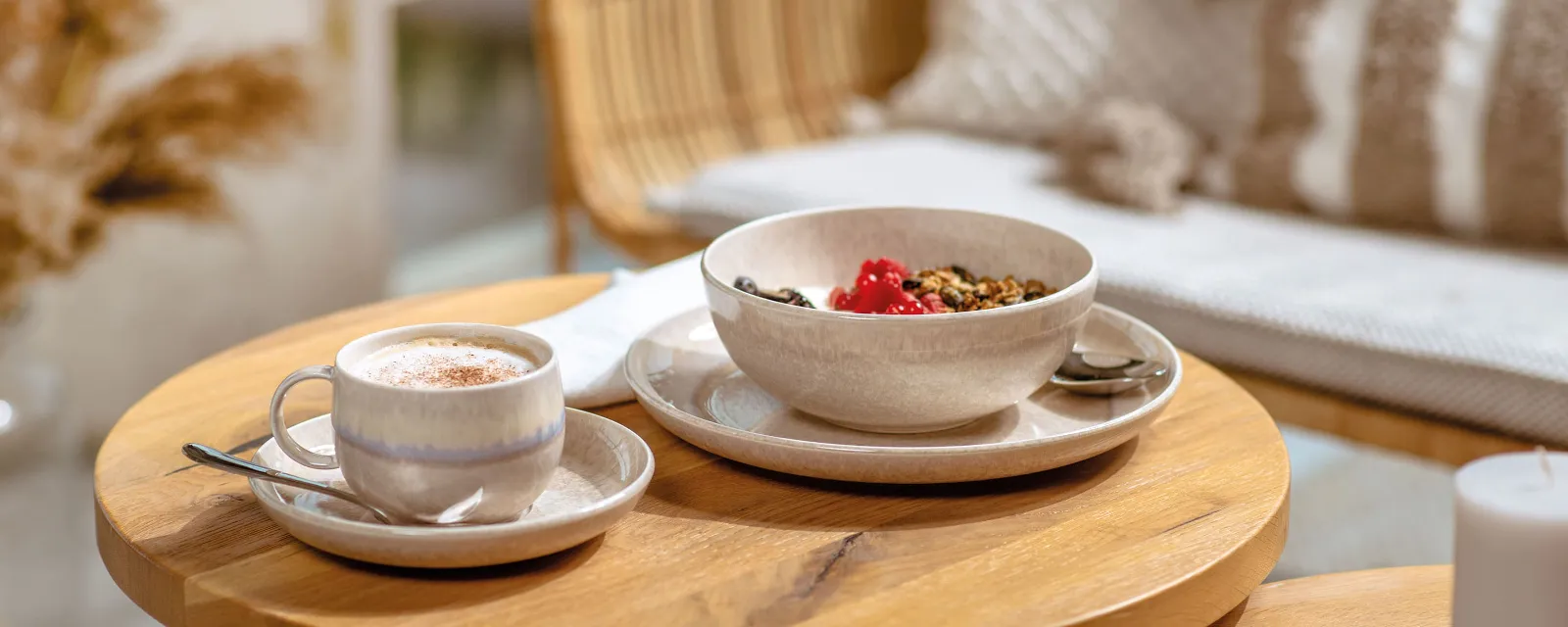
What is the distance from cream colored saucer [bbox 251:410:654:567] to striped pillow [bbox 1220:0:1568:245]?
131 cm

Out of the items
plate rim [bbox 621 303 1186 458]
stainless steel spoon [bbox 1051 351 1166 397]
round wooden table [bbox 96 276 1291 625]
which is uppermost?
plate rim [bbox 621 303 1186 458]

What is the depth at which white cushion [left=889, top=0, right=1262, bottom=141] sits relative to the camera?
6.47 ft

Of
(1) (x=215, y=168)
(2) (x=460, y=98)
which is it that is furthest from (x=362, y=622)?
(2) (x=460, y=98)

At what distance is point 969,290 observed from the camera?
845 mm

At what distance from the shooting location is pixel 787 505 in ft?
2.43

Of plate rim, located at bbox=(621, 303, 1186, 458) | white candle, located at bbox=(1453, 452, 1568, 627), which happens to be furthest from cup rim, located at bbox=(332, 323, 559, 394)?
white candle, located at bbox=(1453, 452, 1568, 627)

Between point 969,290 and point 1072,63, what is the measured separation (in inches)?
53.2

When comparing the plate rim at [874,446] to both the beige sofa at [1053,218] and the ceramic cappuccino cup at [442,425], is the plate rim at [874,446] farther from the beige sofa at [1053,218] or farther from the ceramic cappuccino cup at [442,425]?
the beige sofa at [1053,218]

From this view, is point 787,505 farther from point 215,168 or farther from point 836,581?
point 215,168

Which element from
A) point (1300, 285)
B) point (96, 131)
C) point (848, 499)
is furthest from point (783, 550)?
point (96, 131)

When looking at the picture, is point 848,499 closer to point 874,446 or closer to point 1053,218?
point 874,446

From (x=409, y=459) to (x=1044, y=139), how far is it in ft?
5.59

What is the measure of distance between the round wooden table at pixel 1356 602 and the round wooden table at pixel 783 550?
3.2 inches

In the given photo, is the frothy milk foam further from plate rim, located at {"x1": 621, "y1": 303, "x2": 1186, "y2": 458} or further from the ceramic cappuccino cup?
plate rim, located at {"x1": 621, "y1": 303, "x2": 1186, "y2": 458}
